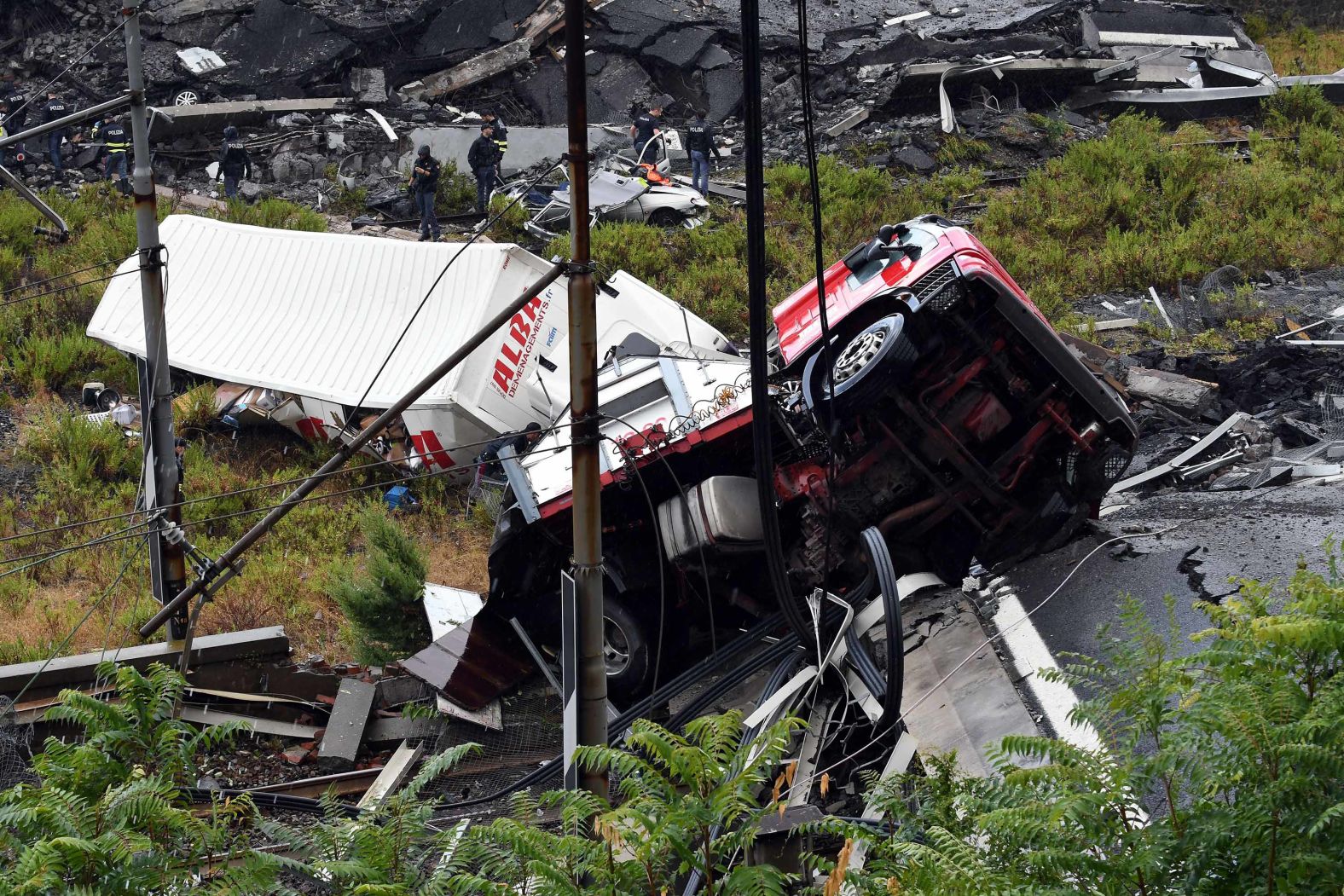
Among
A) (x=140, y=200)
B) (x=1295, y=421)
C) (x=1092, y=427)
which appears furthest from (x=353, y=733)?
(x=1295, y=421)

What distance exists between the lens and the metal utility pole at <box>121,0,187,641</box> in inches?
315

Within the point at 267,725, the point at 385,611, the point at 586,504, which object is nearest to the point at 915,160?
the point at 385,611

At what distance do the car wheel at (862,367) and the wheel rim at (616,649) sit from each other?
2.18 meters

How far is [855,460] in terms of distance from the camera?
25.0 feet

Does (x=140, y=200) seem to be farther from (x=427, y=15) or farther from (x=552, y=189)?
(x=427, y=15)

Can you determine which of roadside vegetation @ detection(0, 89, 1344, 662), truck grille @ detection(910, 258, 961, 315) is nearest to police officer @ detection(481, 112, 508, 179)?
roadside vegetation @ detection(0, 89, 1344, 662)

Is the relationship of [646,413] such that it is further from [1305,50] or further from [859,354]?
[1305,50]

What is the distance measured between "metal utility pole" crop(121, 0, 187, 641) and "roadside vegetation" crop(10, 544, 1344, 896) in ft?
10.7

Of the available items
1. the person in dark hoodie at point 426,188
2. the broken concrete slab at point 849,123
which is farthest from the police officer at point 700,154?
the person in dark hoodie at point 426,188

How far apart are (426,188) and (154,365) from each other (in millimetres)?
10167

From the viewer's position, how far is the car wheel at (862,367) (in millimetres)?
7074

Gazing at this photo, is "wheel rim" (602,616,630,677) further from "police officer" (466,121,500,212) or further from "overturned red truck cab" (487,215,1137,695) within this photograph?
"police officer" (466,121,500,212)

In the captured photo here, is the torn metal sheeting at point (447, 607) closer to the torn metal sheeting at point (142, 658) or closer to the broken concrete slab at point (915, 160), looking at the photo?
the torn metal sheeting at point (142, 658)

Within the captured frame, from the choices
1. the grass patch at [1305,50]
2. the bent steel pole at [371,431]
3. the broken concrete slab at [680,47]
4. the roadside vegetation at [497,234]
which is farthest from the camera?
the grass patch at [1305,50]
